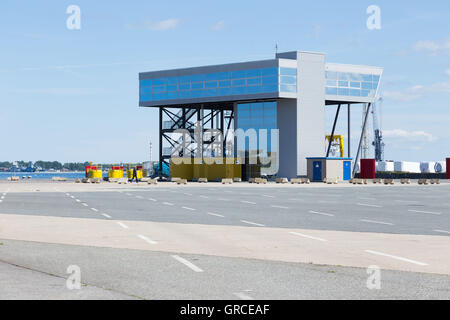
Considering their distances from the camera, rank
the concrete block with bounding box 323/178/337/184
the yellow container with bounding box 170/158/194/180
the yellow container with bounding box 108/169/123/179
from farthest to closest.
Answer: the yellow container with bounding box 108/169/123/179 < the yellow container with bounding box 170/158/194/180 < the concrete block with bounding box 323/178/337/184

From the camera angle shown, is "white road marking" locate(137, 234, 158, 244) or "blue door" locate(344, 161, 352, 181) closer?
"white road marking" locate(137, 234, 158, 244)

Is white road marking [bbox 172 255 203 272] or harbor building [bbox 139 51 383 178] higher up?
harbor building [bbox 139 51 383 178]

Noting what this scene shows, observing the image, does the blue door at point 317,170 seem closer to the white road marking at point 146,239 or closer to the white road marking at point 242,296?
the white road marking at point 146,239

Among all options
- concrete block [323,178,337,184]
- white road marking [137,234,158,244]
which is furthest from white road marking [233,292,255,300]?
concrete block [323,178,337,184]

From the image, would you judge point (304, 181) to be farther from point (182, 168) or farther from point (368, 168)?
point (182, 168)

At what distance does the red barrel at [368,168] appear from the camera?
81500 millimetres

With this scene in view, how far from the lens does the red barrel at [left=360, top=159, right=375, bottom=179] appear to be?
8150cm

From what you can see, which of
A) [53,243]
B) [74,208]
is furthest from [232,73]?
[53,243]

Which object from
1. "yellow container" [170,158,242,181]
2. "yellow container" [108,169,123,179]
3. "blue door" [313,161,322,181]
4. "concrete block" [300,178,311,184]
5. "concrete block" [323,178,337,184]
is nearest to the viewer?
"concrete block" [300,178,311,184]

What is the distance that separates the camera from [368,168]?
82000 mm

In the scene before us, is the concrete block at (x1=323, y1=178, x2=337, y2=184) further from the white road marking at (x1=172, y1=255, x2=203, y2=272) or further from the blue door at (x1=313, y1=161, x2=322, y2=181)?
the white road marking at (x1=172, y1=255, x2=203, y2=272)

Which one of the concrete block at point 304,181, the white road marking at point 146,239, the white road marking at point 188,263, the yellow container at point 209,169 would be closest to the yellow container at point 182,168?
the yellow container at point 209,169

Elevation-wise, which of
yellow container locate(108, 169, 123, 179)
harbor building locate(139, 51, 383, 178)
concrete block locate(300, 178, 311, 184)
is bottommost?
→ concrete block locate(300, 178, 311, 184)
